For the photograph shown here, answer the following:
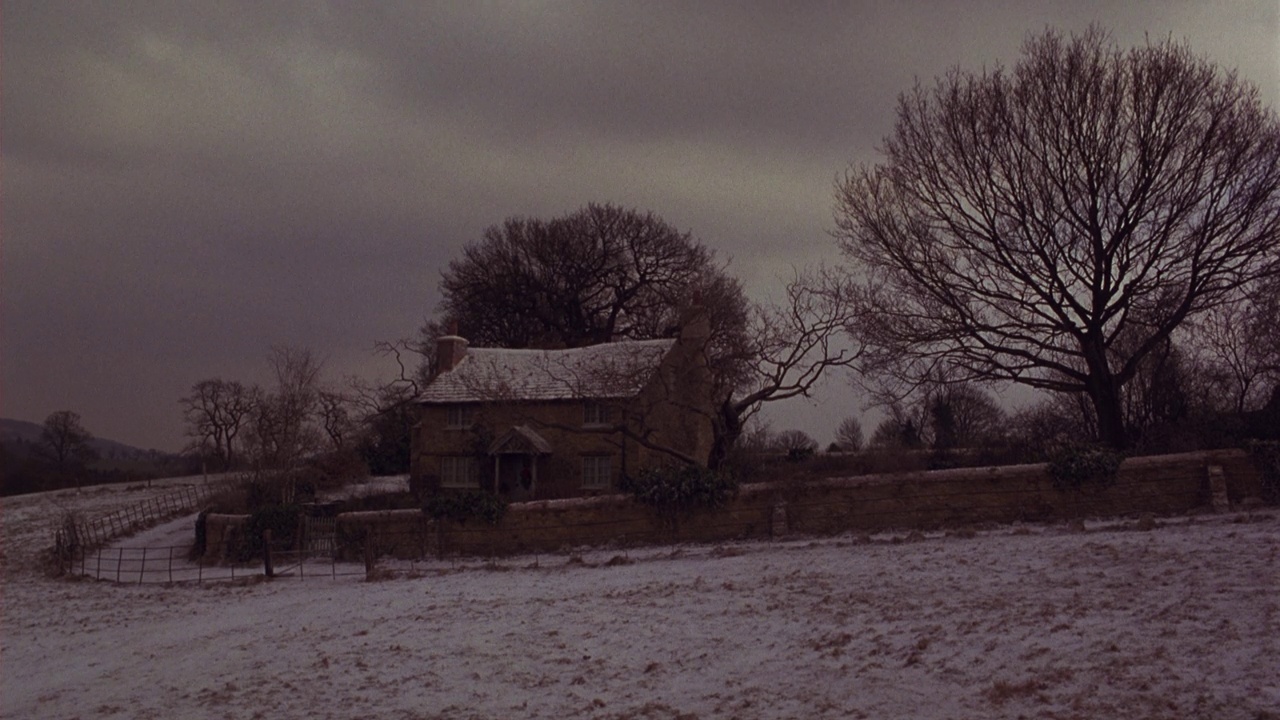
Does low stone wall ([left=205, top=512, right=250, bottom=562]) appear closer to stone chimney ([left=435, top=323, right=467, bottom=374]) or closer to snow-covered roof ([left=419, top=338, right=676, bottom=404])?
snow-covered roof ([left=419, top=338, right=676, bottom=404])

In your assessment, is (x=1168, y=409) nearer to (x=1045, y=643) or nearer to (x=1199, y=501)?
(x=1199, y=501)

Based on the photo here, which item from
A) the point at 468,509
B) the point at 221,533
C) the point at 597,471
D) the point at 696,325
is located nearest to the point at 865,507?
the point at 468,509

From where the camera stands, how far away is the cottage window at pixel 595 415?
34062 mm

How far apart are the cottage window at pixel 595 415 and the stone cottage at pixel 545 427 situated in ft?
0.13

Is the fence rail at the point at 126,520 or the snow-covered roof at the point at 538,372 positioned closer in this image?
the fence rail at the point at 126,520

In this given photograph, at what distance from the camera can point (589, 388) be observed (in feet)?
105

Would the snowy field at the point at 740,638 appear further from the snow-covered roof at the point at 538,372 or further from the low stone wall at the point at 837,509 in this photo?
the snow-covered roof at the point at 538,372

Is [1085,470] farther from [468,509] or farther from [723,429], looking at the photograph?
[468,509]

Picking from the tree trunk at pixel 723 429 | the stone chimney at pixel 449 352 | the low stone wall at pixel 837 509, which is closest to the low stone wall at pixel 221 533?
the low stone wall at pixel 837 509

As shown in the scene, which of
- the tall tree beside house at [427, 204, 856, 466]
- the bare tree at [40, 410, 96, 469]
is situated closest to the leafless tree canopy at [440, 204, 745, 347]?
the tall tree beside house at [427, 204, 856, 466]

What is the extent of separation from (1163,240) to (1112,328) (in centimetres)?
474

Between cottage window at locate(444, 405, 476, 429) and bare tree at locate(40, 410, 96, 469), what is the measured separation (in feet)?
115

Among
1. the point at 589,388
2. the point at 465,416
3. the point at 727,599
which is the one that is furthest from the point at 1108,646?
the point at 465,416

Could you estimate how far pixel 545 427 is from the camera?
111 ft
